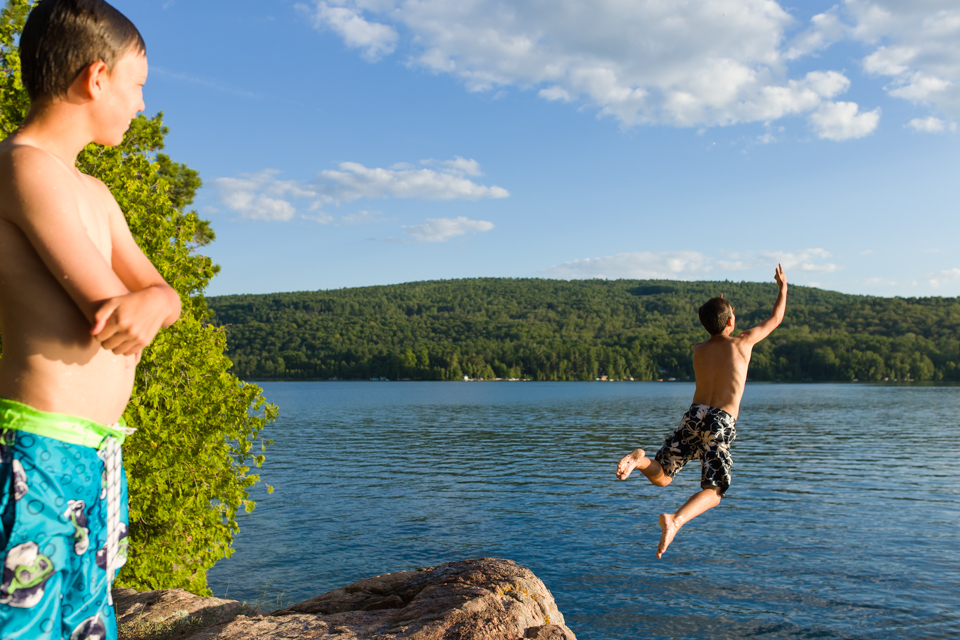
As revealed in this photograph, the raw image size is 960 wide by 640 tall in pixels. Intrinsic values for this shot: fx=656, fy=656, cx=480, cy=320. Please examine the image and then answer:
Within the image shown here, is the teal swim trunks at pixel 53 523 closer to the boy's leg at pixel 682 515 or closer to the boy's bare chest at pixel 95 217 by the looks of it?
the boy's bare chest at pixel 95 217

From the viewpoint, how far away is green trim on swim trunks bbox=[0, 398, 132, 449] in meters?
1.80

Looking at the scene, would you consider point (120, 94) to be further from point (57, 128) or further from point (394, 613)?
point (394, 613)

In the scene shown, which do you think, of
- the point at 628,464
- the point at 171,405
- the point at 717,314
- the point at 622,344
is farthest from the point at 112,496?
the point at 622,344

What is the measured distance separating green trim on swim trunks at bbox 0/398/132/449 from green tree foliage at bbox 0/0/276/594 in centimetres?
711

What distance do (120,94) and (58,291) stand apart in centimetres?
67

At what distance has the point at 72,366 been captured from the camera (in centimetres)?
189

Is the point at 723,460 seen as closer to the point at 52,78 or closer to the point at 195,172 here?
the point at 52,78

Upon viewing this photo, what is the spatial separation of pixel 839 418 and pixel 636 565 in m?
51.8

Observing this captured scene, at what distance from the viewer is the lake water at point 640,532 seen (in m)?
14.2

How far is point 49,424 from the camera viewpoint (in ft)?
6.01

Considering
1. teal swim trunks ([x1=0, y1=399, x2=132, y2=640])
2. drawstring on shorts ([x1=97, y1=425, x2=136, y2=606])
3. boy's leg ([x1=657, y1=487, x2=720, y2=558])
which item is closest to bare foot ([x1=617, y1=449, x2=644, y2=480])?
boy's leg ([x1=657, y1=487, x2=720, y2=558])

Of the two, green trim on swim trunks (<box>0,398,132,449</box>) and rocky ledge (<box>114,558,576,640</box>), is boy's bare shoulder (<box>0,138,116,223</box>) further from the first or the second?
rocky ledge (<box>114,558,576,640</box>)

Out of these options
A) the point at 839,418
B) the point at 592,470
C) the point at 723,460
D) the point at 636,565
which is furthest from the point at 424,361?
the point at 723,460

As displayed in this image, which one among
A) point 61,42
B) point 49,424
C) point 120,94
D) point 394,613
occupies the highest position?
point 61,42
